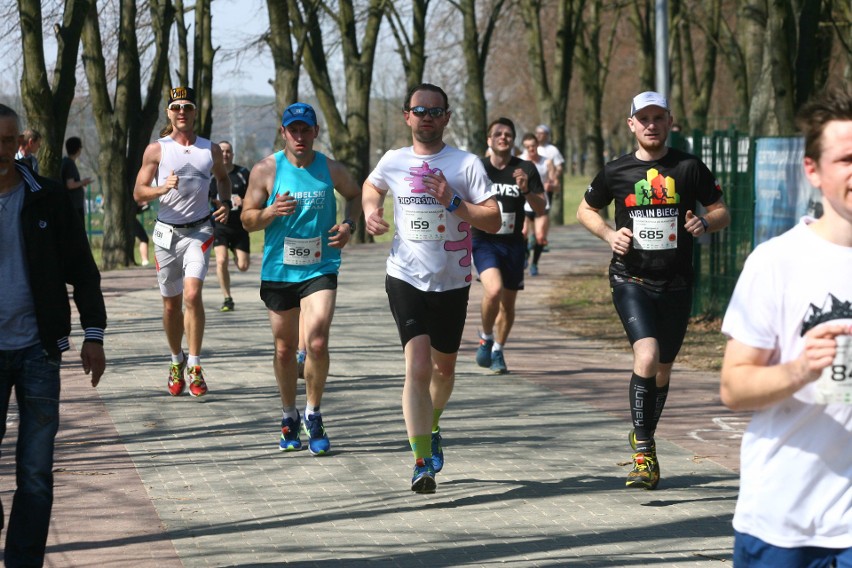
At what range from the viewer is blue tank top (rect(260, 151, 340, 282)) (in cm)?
834

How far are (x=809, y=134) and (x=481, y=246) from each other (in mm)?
8096

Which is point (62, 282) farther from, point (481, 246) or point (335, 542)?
point (481, 246)

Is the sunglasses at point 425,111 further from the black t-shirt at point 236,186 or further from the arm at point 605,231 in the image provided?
the black t-shirt at point 236,186

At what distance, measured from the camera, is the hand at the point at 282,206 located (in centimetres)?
807

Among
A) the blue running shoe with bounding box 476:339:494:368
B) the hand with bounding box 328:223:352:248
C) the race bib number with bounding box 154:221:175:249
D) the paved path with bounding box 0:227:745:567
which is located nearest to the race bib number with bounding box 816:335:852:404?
the paved path with bounding box 0:227:745:567

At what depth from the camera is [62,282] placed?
5273 mm

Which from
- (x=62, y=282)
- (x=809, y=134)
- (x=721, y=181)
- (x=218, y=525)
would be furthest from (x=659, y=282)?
(x=721, y=181)

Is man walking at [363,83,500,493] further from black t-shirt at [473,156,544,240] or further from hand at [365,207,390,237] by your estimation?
black t-shirt at [473,156,544,240]

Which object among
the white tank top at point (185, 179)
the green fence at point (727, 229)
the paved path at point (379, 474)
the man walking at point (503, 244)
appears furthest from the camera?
the green fence at point (727, 229)

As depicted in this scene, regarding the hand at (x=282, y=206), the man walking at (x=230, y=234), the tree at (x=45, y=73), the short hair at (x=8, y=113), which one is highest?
the tree at (x=45, y=73)

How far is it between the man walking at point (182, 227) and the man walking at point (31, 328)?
511 cm

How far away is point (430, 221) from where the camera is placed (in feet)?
24.0

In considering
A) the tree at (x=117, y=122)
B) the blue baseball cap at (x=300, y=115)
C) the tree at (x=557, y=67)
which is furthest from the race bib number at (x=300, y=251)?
the tree at (x=557, y=67)

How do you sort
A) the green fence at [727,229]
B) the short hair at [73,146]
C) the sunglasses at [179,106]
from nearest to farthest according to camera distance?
the sunglasses at [179,106] < the green fence at [727,229] < the short hair at [73,146]
